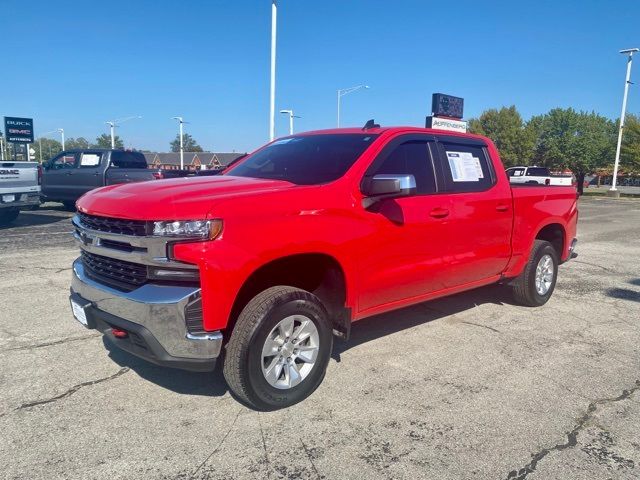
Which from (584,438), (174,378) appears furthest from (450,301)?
(174,378)

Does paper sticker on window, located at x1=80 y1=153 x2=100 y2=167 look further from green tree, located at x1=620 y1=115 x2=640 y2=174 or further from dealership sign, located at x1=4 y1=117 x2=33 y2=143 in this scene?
green tree, located at x1=620 y1=115 x2=640 y2=174

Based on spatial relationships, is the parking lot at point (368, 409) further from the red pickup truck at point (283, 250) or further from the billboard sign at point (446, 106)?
the billboard sign at point (446, 106)

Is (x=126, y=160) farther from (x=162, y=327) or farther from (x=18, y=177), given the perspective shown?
(x=162, y=327)

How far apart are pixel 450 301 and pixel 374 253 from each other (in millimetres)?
2739

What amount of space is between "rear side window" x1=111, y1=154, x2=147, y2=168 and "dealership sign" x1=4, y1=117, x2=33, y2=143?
47.4 ft

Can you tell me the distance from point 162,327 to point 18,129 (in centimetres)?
2809

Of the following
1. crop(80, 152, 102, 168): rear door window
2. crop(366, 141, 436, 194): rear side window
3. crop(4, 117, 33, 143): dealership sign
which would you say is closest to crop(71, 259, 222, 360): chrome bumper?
crop(366, 141, 436, 194): rear side window

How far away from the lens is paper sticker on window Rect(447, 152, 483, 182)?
471cm

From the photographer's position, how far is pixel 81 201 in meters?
3.66

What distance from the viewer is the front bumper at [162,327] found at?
9.56 feet

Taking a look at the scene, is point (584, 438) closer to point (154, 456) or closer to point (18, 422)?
point (154, 456)

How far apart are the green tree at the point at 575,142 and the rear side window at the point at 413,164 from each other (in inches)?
2011

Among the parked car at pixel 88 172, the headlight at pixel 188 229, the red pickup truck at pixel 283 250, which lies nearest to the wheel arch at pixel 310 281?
the red pickup truck at pixel 283 250

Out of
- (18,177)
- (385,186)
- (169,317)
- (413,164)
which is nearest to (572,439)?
(385,186)
